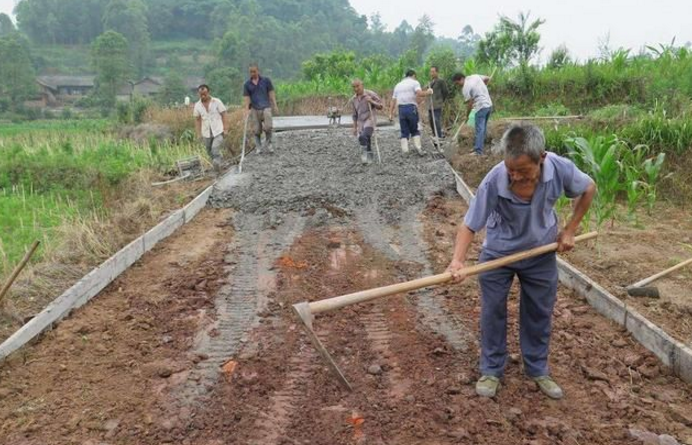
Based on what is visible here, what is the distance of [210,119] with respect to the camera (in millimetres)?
10555

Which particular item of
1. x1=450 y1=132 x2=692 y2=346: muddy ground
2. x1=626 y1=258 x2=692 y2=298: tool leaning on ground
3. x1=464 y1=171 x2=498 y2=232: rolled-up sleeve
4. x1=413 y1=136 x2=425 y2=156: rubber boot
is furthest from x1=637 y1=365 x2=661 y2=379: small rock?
x1=413 y1=136 x2=425 y2=156: rubber boot

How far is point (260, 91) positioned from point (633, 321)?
8990mm

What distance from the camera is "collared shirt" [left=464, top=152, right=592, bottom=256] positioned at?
3240mm

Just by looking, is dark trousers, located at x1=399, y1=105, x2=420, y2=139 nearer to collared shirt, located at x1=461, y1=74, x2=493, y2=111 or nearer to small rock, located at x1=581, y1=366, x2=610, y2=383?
collared shirt, located at x1=461, y1=74, x2=493, y2=111

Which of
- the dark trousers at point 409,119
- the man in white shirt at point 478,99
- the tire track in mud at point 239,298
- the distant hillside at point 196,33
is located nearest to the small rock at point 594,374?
the tire track in mud at point 239,298

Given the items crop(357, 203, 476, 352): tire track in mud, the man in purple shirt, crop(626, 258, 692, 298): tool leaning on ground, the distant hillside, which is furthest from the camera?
the distant hillside

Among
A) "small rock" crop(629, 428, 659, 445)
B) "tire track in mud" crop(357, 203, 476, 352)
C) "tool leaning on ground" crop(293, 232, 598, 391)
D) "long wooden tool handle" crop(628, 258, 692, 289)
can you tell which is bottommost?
"small rock" crop(629, 428, 659, 445)

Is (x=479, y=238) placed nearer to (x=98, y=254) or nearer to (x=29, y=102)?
(x=98, y=254)

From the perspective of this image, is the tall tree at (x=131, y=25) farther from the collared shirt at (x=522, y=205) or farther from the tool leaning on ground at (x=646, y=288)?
the collared shirt at (x=522, y=205)

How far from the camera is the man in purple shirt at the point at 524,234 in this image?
3.12 m

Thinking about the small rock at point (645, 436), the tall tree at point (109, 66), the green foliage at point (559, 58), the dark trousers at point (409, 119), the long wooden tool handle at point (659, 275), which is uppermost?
the tall tree at point (109, 66)

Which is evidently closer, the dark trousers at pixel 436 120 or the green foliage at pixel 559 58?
the dark trousers at pixel 436 120

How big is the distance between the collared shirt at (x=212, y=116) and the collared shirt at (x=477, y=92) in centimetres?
443

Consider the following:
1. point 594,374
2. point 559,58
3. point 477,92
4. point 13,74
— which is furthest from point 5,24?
point 594,374
